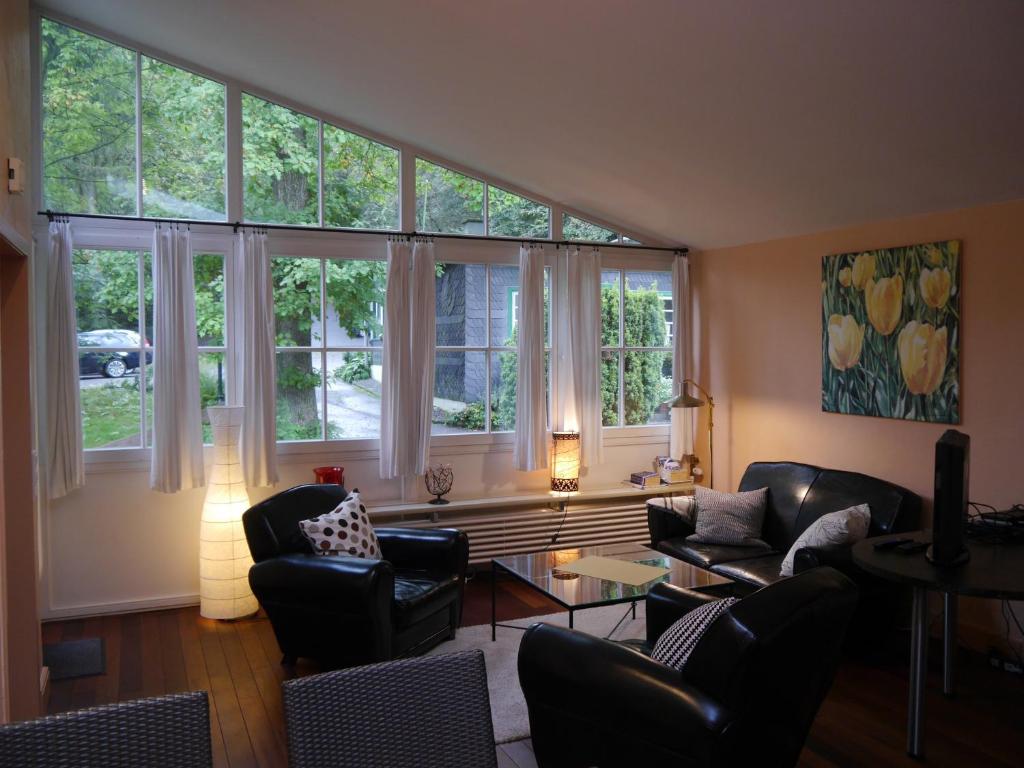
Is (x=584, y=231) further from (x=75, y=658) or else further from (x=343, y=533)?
(x=75, y=658)

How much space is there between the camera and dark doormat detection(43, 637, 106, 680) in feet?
13.7

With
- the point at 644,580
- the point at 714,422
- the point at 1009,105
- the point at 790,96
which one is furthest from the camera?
the point at 714,422

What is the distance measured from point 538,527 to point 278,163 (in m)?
2.87

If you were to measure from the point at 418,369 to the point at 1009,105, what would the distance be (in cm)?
350

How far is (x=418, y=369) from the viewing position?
560 cm

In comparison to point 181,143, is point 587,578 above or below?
below

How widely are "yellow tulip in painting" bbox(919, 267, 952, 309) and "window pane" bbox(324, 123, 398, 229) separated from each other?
316 cm

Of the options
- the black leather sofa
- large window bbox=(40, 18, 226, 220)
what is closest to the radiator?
the black leather sofa

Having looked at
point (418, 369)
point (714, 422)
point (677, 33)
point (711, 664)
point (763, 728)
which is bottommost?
point (763, 728)

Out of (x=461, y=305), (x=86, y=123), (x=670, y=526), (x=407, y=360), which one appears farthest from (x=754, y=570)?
(x=86, y=123)

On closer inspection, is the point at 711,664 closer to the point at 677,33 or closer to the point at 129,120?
the point at 677,33

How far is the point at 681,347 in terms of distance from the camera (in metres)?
6.35

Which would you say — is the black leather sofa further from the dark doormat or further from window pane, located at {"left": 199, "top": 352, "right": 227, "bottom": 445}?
→ the dark doormat

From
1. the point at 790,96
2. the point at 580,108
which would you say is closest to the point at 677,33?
the point at 790,96
